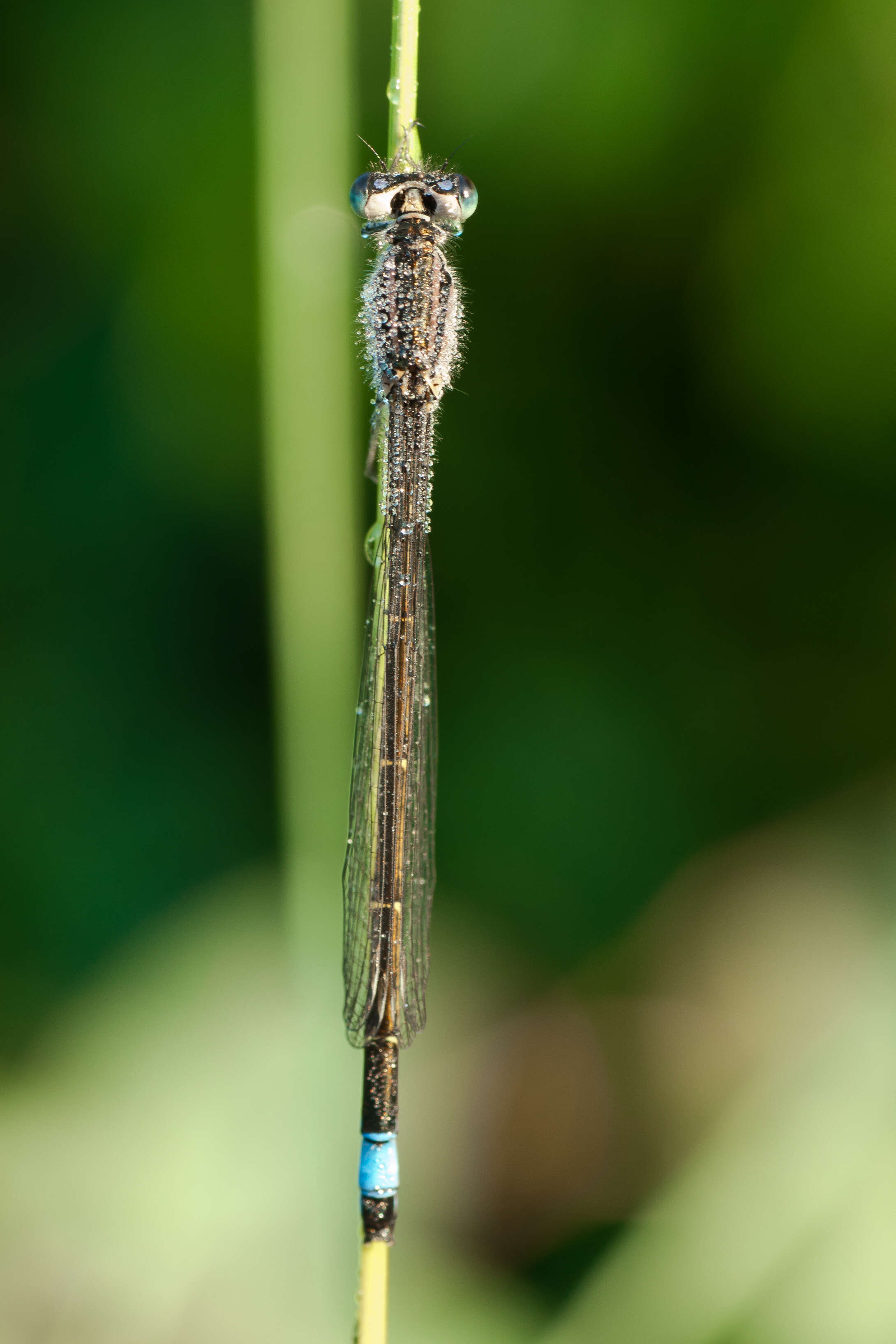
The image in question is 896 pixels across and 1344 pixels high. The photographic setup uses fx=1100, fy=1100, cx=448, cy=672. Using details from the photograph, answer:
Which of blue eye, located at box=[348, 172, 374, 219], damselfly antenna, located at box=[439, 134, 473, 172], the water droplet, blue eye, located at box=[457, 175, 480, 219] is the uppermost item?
damselfly antenna, located at box=[439, 134, 473, 172]

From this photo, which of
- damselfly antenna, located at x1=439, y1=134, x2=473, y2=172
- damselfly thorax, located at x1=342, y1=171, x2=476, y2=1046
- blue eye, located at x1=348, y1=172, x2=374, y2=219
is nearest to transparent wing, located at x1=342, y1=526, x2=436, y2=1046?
damselfly thorax, located at x1=342, y1=171, x2=476, y2=1046

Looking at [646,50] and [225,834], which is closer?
[646,50]

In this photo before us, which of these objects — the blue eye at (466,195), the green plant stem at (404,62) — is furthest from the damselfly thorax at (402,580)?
the green plant stem at (404,62)

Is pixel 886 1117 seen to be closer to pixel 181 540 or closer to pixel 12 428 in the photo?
pixel 181 540

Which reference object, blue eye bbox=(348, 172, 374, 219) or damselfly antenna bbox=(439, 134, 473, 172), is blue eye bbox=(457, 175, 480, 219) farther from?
blue eye bbox=(348, 172, 374, 219)

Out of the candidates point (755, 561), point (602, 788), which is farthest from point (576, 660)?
point (755, 561)

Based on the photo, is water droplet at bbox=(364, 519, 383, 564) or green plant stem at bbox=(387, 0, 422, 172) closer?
green plant stem at bbox=(387, 0, 422, 172)
